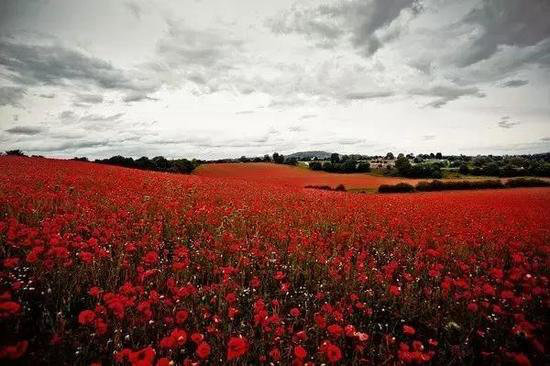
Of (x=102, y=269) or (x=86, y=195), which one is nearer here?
(x=102, y=269)

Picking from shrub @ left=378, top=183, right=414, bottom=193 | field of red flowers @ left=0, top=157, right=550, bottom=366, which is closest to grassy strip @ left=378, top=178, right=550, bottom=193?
shrub @ left=378, top=183, right=414, bottom=193

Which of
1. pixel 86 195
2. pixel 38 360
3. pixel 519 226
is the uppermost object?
pixel 86 195

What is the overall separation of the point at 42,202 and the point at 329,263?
8032mm

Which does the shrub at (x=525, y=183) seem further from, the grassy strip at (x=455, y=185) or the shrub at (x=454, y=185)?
the shrub at (x=454, y=185)

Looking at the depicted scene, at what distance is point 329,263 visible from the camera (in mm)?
6188

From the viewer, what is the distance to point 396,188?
43125 millimetres

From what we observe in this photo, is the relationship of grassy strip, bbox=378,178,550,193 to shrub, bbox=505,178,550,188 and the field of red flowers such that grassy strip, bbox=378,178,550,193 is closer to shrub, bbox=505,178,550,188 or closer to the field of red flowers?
shrub, bbox=505,178,550,188

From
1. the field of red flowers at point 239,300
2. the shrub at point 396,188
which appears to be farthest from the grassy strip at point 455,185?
the field of red flowers at point 239,300

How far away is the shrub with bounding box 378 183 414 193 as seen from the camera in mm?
42625

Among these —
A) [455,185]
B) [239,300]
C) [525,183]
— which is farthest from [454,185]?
[239,300]

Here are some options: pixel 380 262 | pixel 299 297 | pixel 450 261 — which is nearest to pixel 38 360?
pixel 299 297

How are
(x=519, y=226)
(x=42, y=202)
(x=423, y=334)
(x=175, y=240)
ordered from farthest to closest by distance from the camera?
(x=519, y=226) → (x=42, y=202) → (x=175, y=240) → (x=423, y=334)

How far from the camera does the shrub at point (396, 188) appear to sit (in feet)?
140

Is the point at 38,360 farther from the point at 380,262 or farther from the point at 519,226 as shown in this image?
the point at 519,226
